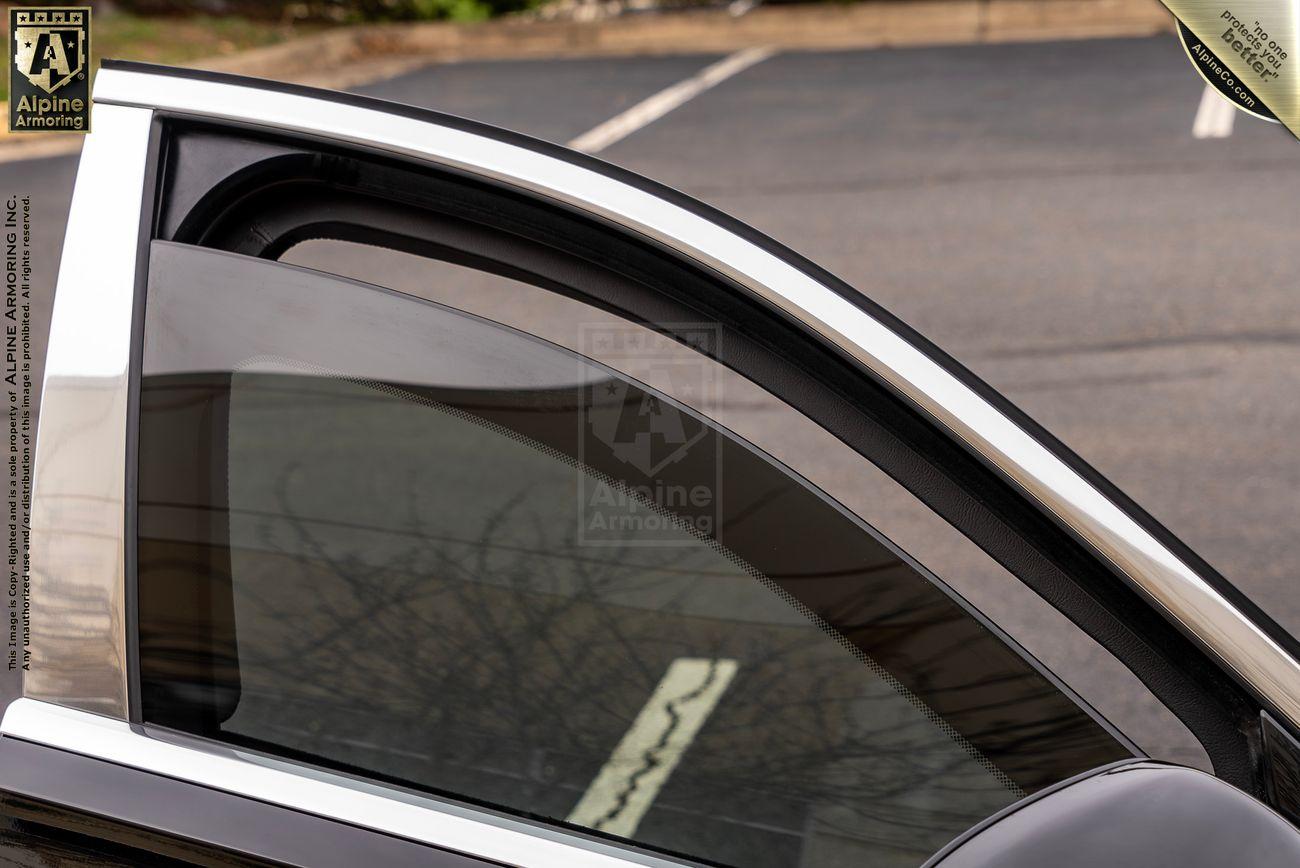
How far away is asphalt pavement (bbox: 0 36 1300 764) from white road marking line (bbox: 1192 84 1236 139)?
9 centimetres

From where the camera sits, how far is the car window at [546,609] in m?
1.17

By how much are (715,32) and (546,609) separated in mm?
12902

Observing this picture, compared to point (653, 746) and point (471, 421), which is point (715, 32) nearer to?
point (653, 746)

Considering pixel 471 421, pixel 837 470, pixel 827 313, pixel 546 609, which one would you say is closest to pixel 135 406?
pixel 471 421

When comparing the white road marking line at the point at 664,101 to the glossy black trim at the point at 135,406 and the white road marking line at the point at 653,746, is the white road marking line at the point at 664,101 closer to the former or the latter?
the white road marking line at the point at 653,746

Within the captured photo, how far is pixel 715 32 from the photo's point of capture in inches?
544

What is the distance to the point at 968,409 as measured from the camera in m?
1.08

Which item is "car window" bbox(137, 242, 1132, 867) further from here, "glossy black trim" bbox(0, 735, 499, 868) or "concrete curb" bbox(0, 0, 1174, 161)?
"concrete curb" bbox(0, 0, 1174, 161)

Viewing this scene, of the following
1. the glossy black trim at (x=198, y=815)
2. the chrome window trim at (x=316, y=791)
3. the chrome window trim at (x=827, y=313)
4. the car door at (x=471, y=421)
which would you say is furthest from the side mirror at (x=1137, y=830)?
the glossy black trim at (x=198, y=815)

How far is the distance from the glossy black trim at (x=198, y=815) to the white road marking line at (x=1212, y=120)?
869 cm

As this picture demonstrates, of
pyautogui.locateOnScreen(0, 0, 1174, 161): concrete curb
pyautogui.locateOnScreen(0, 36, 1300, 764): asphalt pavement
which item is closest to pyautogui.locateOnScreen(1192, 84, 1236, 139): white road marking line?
pyautogui.locateOnScreen(0, 36, 1300, 764): asphalt pavement

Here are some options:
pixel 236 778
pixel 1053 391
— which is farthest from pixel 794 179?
pixel 236 778

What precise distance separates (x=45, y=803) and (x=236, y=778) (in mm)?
173

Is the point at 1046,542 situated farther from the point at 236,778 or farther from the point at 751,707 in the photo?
the point at 751,707
